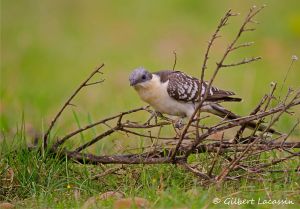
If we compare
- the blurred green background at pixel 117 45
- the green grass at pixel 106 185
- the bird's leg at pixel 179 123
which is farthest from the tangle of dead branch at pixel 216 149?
the blurred green background at pixel 117 45

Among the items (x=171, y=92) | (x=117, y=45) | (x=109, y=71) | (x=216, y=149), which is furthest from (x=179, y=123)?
(x=117, y=45)

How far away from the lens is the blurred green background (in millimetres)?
13273

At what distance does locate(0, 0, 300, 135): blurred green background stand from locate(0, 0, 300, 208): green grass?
0.08 ft

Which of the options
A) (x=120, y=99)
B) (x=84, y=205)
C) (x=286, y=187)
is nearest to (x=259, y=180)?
(x=286, y=187)

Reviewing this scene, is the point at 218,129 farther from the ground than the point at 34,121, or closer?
farther from the ground

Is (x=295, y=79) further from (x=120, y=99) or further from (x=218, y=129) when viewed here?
(x=218, y=129)

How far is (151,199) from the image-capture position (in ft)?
20.9

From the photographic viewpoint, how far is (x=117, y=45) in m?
16.2

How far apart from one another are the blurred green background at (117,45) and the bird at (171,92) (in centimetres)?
386

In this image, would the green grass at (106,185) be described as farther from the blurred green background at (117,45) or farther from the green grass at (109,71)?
the blurred green background at (117,45)

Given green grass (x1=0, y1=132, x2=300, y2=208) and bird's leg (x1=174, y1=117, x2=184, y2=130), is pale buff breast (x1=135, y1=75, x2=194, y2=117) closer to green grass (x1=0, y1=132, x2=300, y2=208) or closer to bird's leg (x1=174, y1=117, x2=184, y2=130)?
bird's leg (x1=174, y1=117, x2=184, y2=130)

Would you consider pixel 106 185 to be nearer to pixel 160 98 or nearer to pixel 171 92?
pixel 160 98

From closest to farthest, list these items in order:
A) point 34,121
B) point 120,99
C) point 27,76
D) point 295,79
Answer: point 34,121 → point 120,99 → point 295,79 → point 27,76

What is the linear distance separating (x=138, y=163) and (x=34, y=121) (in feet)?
11.4
